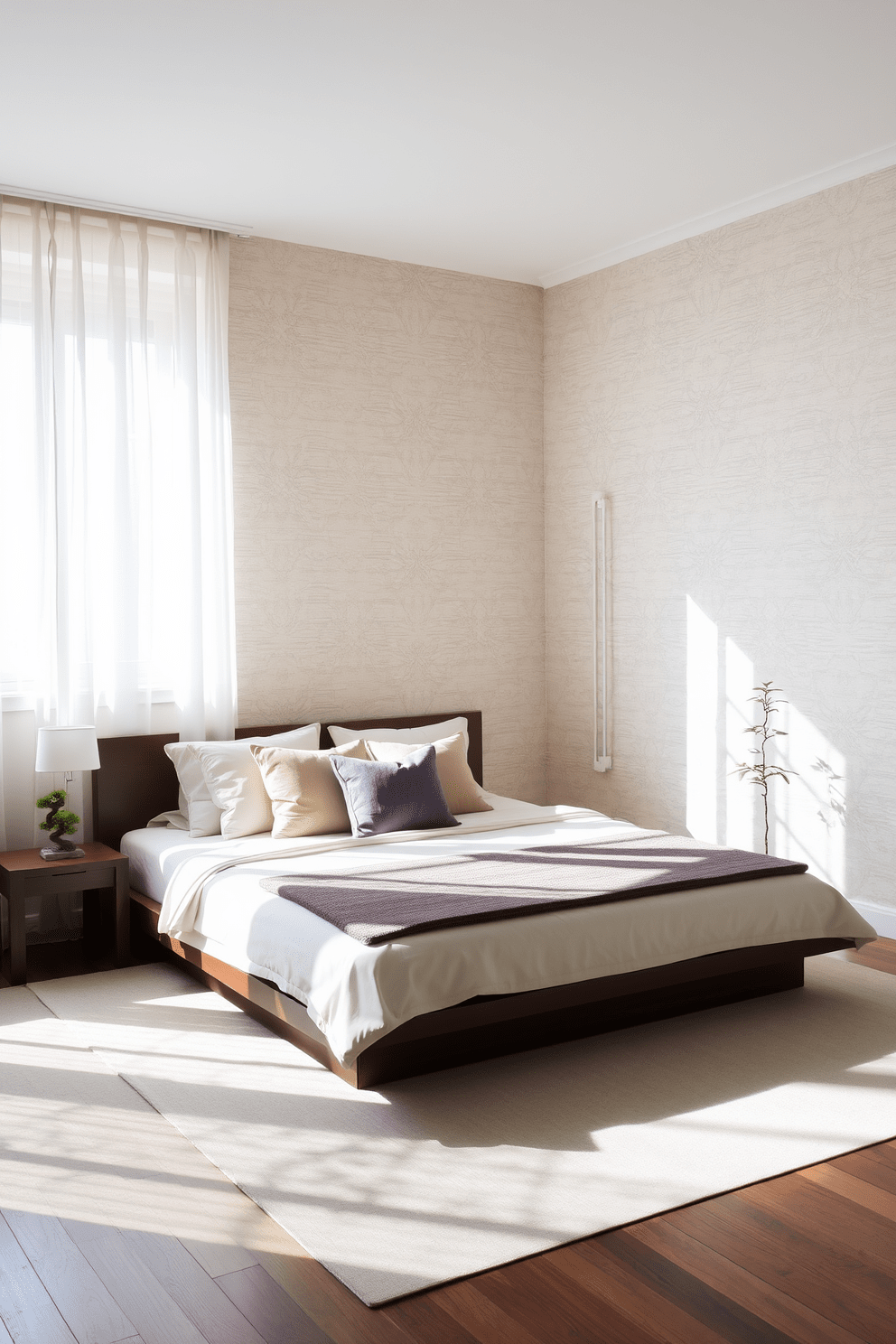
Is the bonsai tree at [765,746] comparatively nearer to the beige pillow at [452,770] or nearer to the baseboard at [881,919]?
the baseboard at [881,919]

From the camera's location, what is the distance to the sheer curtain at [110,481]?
4.71 m

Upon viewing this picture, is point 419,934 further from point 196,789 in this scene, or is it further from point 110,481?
point 110,481

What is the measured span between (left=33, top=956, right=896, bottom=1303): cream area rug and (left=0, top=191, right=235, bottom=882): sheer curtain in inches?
57.4

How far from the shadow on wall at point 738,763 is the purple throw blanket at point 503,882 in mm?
747

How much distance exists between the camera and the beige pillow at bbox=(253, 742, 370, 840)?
180 inches

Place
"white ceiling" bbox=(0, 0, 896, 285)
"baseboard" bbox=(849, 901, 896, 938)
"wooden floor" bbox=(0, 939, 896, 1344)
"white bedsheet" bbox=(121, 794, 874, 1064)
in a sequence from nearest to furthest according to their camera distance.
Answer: "wooden floor" bbox=(0, 939, 896, 1344) → "white bedsheet" bbox=(121, 794, 874, 1064) → "white ceiling" bbox=(0, 0, 896, 285) → "baseboard" bbox=(849, 901, 896, 938)

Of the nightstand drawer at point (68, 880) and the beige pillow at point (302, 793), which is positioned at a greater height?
the beige pillow at point (302, 793)

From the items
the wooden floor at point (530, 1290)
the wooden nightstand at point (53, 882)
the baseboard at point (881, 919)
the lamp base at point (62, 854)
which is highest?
the lamp base at point (62, 854)

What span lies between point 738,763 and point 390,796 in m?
1.65

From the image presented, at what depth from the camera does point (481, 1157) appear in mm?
2816

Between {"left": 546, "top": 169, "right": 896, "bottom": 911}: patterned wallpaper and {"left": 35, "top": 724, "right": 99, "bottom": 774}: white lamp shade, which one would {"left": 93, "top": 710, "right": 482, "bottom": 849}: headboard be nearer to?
{"left": 35, "top": 724, "right": 99, "bottom": 774}: white lamp shade

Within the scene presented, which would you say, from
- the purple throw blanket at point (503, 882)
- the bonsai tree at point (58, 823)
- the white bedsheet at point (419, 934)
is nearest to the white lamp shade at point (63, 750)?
the bonsai tree at point (58, 823)

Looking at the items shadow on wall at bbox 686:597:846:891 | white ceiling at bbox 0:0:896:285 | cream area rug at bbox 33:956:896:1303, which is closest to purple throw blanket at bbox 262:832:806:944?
cream area rug at bbox 33:956:896:1303

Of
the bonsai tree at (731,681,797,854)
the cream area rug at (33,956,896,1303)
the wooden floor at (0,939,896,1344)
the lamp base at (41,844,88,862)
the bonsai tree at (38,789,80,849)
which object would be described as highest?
the bonsai tree at (731,681,797,854)
